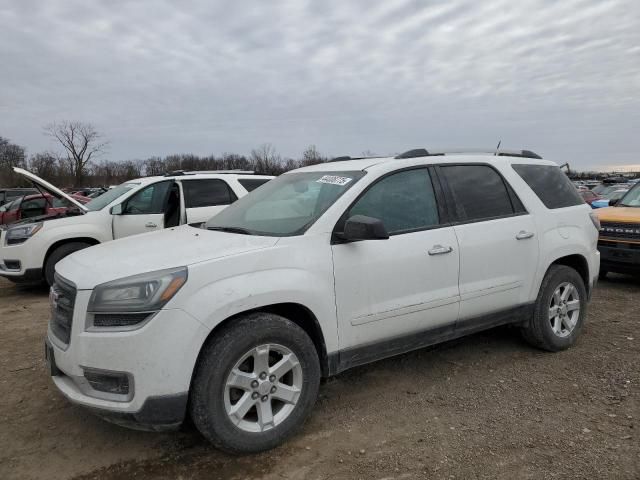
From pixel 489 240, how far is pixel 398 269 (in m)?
0.98

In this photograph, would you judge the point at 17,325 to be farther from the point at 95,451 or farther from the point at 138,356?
the point at 138,356

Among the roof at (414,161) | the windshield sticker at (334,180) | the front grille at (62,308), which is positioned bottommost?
the front grille at (62,308)

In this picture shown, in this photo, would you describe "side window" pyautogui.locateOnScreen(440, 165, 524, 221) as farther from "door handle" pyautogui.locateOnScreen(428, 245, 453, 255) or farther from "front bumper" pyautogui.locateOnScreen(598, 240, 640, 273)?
"front bumper" pyautogui.locateOnScreen(598, 240, 640, 273)

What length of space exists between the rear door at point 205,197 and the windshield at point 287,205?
11.1ft

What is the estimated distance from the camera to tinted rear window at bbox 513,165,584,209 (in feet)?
14.9

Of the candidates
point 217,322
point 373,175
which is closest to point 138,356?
point 217,322

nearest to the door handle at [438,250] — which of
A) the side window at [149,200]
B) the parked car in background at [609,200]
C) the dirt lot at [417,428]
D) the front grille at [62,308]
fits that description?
the dirt lot at [417,428]

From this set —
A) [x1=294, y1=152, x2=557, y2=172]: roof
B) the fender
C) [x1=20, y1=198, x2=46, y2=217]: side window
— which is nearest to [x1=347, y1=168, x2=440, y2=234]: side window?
[x1=294, y1=152, x2=557, y2=172]: roof

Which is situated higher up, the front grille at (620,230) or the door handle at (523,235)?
the door handle at (523,235)

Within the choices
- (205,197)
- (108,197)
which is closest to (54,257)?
(108,197)

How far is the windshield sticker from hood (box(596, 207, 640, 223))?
5.51m

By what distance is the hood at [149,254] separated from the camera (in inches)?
112

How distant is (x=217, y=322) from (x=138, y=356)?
1.45ft

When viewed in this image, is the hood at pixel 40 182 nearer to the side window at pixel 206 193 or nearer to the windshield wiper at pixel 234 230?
the side window at pixel 206 193
